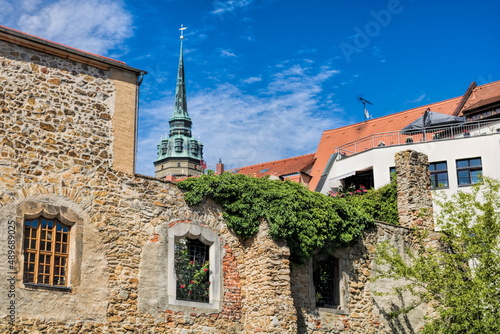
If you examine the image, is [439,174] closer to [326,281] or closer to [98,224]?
[326,281]

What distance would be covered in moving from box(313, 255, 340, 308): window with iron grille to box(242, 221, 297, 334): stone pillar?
80.0 inches

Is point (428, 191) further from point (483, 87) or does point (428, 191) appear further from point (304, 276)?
point (483, 87)

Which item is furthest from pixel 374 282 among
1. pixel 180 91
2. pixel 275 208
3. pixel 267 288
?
pixel 180 91

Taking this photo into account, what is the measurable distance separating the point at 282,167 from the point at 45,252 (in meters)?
26.6

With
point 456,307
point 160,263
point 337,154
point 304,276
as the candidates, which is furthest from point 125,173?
point 337,154

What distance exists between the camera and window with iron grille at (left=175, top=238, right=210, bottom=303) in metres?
17.7

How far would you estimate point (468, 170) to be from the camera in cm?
2720

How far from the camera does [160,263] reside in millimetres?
17141

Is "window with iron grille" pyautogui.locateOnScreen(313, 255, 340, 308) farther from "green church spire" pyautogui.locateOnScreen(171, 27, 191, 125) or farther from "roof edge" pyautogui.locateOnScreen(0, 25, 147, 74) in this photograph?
"green church spire" pyautogui.locateOnScreen(171, 27, 191, 125)

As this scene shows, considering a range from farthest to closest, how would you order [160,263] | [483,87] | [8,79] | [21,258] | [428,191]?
[483,87]
[428,191]
[160,263]
[8,79]
[21,258]

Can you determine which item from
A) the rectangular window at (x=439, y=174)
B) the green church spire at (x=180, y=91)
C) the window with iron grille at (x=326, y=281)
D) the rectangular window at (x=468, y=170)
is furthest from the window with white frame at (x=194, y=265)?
the green church spire at (x=180, y=91)

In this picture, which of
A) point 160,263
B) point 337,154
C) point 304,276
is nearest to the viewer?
point 160,263

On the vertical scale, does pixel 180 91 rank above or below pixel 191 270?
above

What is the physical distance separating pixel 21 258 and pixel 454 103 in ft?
81.8
